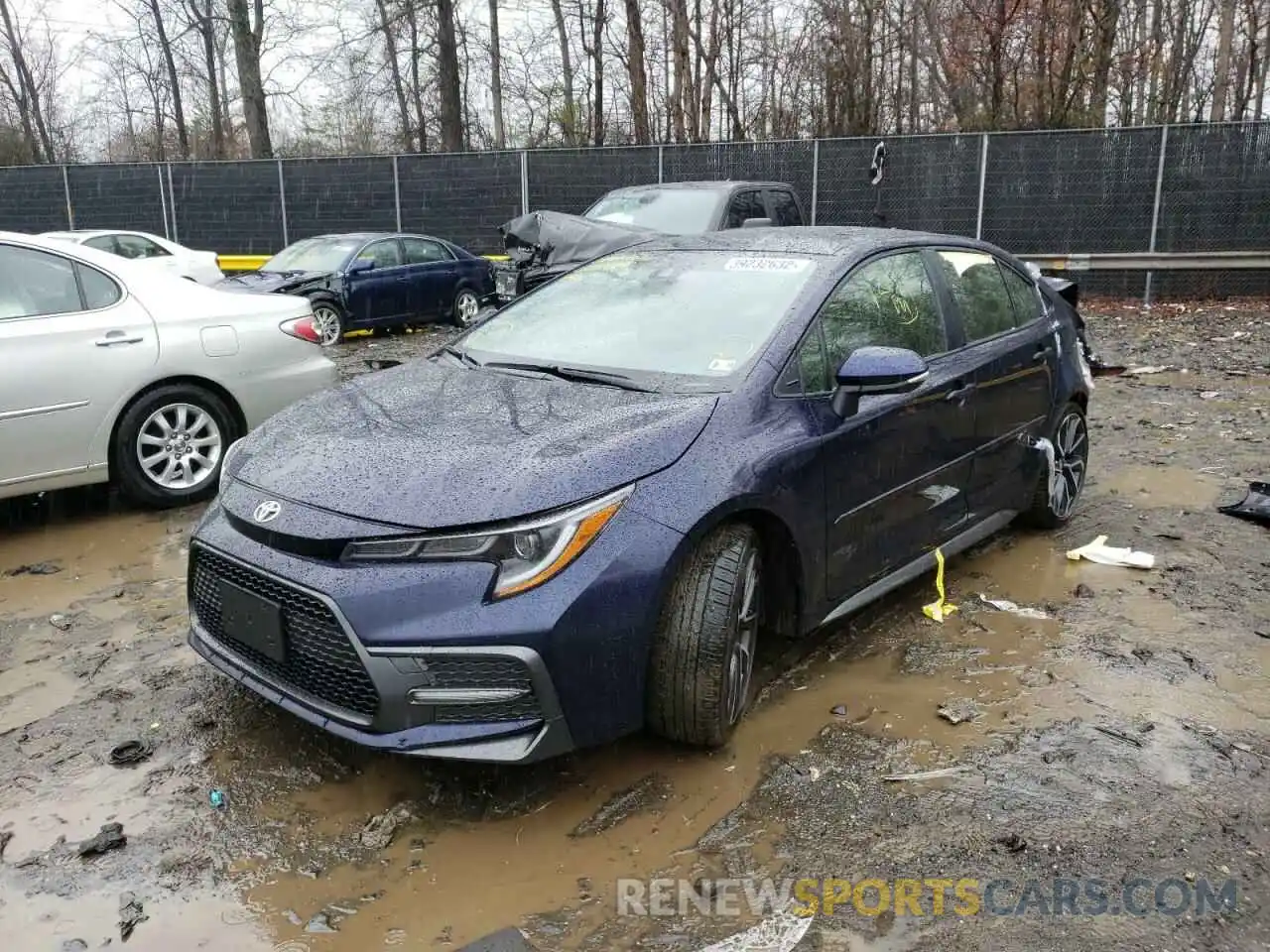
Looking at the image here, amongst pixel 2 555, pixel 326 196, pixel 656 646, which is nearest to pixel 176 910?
pixel 656 646

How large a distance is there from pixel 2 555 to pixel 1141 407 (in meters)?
7.93

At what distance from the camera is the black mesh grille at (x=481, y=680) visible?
2.61m

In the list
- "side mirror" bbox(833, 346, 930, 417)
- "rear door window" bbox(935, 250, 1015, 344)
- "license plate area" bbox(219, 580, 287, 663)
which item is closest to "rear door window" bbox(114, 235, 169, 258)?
"rear door window" bbox(935, 250, 1015, 344)

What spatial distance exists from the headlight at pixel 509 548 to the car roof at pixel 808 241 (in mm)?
1816

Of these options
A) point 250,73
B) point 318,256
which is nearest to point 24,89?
point 250,73

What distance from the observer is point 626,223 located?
9.91 m

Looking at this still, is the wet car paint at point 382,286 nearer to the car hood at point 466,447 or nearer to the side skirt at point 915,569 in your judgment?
the car hood at point 466,447

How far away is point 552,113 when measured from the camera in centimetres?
2866

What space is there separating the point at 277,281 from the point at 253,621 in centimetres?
1019

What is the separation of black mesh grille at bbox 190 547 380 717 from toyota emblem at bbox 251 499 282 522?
151 mm

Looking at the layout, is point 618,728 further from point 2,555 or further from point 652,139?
point 652,139

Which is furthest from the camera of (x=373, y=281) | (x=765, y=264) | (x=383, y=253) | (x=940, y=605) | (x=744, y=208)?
(x=383, y=253)

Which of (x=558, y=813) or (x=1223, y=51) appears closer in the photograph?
(x=558, y=813)

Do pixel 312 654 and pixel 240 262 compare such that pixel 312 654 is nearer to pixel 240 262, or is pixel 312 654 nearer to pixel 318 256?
pixel 318 256
